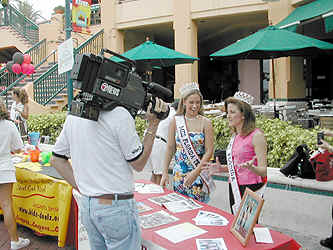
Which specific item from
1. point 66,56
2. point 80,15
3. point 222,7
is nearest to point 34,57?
point 222,7

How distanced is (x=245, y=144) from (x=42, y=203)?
8.45 ft

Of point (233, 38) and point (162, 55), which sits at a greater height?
point (233, 38)

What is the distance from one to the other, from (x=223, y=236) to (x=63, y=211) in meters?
2.10

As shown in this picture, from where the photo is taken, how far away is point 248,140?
2.84 metres

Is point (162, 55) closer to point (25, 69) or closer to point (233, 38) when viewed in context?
point (25, 69)

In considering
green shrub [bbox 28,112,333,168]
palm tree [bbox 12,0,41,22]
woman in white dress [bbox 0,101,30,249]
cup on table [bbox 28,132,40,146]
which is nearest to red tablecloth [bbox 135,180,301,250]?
woman in white dress [bbox 0,101,30,249]

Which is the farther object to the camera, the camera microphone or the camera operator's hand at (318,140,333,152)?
the camera operator's hand at (318,140,333,152)

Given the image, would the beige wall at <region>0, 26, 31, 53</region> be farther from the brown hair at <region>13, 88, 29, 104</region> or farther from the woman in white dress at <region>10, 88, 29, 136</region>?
the brown hair at <region>13, 88, 29, 104</region>

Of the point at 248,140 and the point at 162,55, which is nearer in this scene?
the point at 248,140

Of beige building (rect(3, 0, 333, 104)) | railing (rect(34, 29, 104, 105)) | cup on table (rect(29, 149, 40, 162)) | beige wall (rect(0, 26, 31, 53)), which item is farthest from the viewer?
beige wall (rect(0, 26, 31, 53))

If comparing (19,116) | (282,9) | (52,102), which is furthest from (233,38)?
(19,116)

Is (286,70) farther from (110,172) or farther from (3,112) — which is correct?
(110,172)

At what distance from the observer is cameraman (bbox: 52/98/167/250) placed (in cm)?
186

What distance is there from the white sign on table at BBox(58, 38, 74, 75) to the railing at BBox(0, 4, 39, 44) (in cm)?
1312
